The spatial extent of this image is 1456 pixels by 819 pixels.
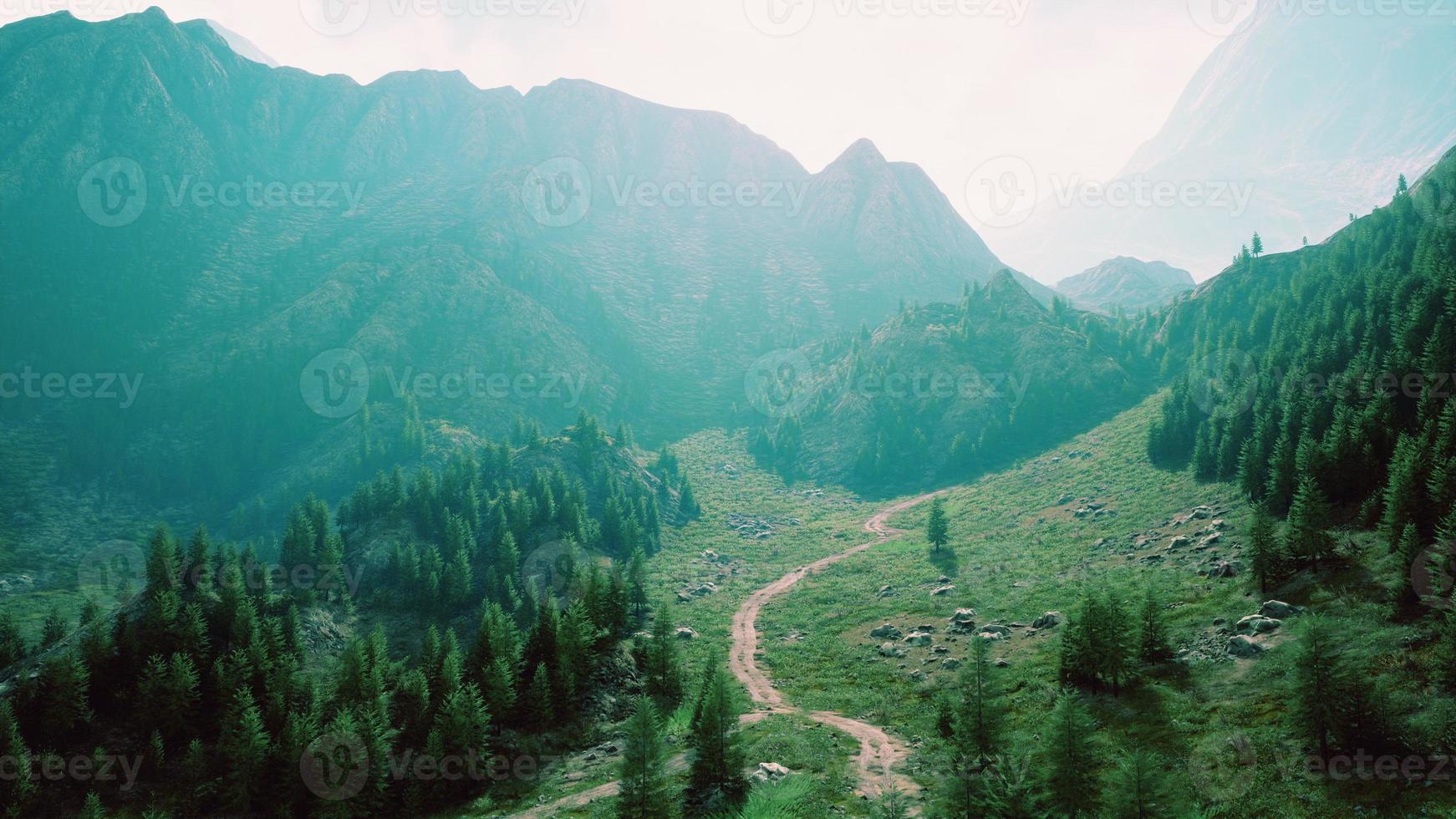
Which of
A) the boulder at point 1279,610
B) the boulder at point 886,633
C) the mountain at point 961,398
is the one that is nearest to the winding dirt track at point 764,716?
the boulder at point 886,633

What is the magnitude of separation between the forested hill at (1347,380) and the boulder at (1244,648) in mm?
12064

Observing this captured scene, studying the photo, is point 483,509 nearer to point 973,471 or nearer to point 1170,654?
point 1170,654

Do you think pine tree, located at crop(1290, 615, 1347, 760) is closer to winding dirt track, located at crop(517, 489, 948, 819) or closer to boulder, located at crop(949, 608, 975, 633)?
winding dirt track, located at crop(517, 489, 948, 819)

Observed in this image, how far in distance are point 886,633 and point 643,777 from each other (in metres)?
43.4

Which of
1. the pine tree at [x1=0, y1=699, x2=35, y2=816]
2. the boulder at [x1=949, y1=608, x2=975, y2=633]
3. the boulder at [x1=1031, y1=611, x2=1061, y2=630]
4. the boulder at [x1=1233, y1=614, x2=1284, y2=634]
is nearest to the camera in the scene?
the pine tree at [x1=0, y1=699, x2=35, y2=816]

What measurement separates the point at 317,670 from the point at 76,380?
591 ft

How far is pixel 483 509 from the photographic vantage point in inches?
4227

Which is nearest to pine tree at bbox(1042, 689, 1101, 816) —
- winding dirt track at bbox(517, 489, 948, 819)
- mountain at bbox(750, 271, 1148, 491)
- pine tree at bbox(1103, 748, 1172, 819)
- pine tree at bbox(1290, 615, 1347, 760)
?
pine tree at bbox(1103, 748, 1172, 819)

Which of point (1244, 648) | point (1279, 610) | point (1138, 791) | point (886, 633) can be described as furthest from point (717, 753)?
point (1279, 610)

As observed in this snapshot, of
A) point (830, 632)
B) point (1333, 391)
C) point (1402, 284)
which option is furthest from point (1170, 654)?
point (1402, 284)

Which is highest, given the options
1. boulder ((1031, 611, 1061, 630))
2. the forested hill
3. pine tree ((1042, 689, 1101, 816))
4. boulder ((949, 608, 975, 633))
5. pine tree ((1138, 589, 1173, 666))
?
the forested hill

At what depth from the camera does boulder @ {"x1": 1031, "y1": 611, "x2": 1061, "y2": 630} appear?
62.0 m

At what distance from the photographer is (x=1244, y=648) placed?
141 ft

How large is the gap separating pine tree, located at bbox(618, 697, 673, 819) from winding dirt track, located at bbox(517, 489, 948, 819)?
933 centimetres
